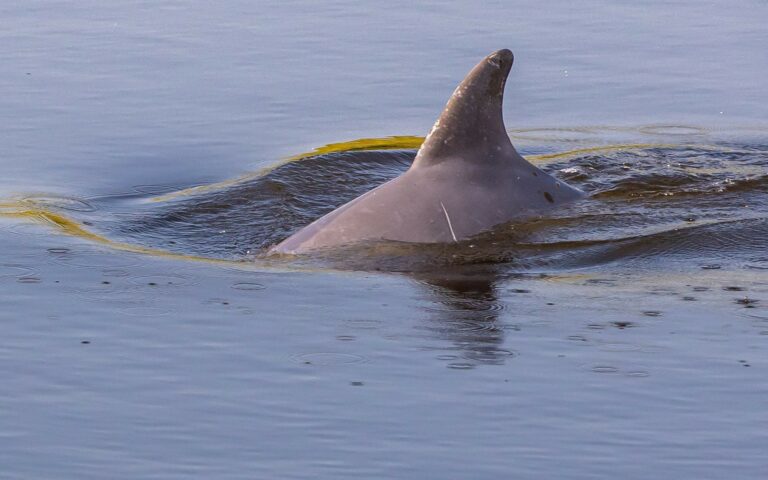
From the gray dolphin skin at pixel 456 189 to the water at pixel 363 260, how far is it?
0.22 m

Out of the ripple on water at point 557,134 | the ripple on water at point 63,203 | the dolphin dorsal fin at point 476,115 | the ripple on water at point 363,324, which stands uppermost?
the dolphin dorsal fin at point 476,115

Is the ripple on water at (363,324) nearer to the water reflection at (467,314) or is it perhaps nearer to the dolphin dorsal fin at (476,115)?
the water reflection at (467,314)

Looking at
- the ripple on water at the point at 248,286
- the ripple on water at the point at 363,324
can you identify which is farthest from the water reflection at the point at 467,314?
the ripple on water at the point at 248,286

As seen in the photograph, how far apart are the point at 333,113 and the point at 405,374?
773 centimetres

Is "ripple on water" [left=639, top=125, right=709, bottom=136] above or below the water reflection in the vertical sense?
above

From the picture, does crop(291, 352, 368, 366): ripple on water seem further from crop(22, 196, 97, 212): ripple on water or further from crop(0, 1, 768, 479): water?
crop(22, 196, 97, 212): ripple on water

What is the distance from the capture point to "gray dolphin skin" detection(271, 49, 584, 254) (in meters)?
12.0

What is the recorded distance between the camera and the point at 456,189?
1220 cm

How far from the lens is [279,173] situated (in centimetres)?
1442

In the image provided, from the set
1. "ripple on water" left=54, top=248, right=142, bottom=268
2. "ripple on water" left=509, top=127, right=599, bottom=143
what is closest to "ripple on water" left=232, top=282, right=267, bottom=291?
"ripple on water" left=54, top=248, right=142, bottom=268

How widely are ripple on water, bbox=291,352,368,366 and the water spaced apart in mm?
20

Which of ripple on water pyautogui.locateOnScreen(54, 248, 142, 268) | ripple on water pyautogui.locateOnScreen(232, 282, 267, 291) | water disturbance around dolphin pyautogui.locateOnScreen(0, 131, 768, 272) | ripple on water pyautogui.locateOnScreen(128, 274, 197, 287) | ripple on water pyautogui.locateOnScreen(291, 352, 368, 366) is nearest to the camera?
ripple on water pyautogui.locateOnScreen(291, 352, 368, 366)

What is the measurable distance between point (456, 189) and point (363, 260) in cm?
95

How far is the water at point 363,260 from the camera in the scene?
8.15 metres
